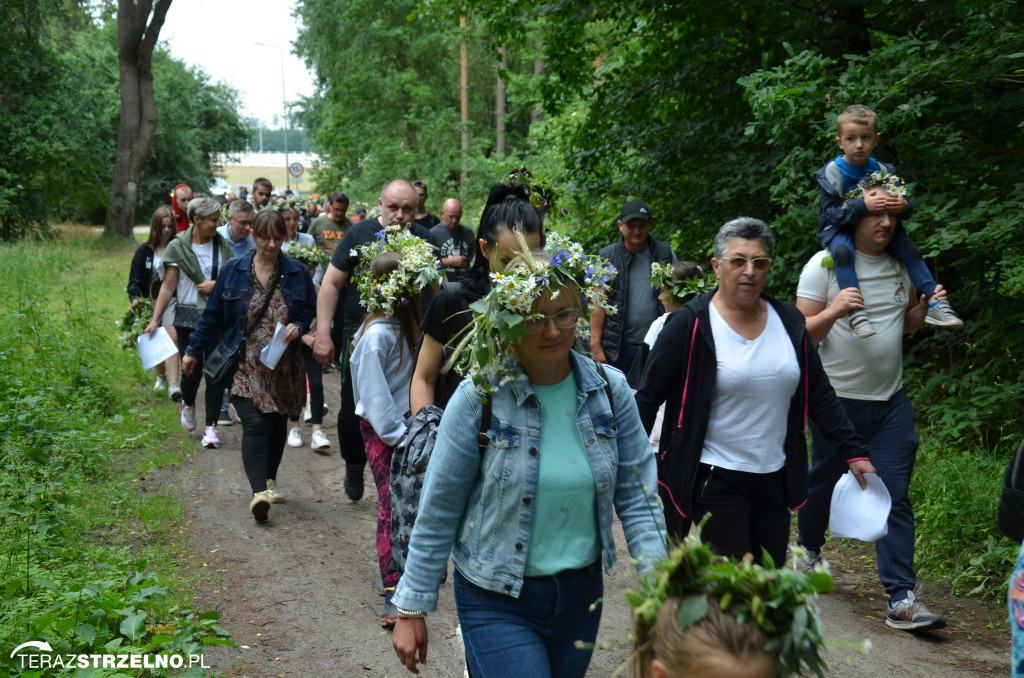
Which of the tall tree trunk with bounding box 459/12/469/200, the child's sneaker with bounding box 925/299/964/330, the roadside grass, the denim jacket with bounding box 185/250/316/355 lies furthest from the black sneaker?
the tall tree trunk with bounding box 459/12/469/200

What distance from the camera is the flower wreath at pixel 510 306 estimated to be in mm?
3002

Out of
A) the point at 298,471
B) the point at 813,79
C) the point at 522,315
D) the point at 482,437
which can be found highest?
the point at 813,79

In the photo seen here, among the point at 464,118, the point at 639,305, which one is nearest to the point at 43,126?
the point at 464,118

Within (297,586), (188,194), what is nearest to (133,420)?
(188,194)

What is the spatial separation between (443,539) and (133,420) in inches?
319

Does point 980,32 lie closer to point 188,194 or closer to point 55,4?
point 188,194

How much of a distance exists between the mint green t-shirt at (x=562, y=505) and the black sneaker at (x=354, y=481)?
444cm

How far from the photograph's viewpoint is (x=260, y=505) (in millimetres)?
7125

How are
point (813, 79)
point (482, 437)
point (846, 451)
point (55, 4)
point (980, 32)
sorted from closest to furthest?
point (482, 437) < point (846, 451) < point (980, 32) < point (813, 79) < point (55, 4)

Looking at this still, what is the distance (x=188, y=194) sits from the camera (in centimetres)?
1304

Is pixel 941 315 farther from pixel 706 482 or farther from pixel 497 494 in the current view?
pixel 497 494

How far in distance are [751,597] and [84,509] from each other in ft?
19.1

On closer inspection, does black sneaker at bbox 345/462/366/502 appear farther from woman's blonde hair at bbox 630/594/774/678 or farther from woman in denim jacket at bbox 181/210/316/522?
woman's blonde hair at bbox 630/594/774/678

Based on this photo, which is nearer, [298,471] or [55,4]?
[298,471]
